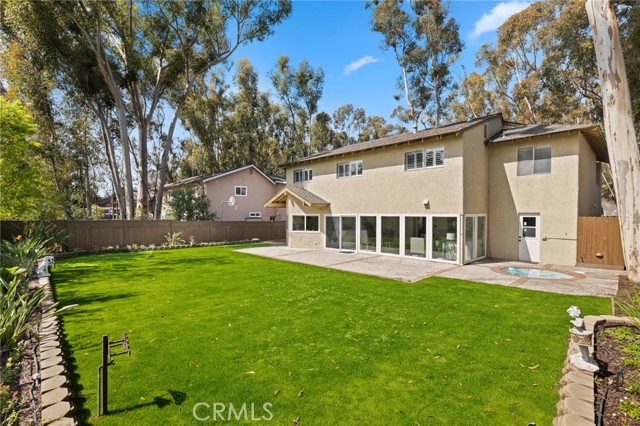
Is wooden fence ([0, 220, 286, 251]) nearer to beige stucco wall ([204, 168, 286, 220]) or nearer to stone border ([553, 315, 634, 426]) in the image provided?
beige stucco wall ([204, 168, 286, 220])

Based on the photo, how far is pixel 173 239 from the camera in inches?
790

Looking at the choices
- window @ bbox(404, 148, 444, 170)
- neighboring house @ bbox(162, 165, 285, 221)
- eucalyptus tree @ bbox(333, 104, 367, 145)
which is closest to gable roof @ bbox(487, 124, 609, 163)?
window @ bbox(404, 148, 444, 170)

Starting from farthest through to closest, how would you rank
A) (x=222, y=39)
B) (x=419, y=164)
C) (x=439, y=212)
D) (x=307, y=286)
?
1. (x=222, y=39)
2. (x=419, y=164)
3. (x=439, y=212)
4. (x=307, y=286)

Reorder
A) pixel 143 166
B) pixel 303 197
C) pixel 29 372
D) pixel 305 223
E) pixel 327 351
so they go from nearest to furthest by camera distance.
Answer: pixel 29 372 → pixel 327 351 → pixel 303 197 → pixel 305 223 → pixel 143 166

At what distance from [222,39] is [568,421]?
2750 centimetres

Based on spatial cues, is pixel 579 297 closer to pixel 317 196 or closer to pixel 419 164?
pixel 419 164

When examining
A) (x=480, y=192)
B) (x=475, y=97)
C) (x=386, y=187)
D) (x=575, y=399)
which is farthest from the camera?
(x=475, y=97)

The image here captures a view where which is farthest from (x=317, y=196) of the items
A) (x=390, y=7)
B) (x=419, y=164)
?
(x=390, y=7)

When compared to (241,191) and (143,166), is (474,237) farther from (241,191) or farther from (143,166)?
(143,166)

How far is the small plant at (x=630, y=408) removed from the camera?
2.92 metres

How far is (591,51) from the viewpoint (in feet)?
58.7

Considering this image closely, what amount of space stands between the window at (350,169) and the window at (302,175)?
8.60ft

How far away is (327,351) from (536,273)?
9.51 meters

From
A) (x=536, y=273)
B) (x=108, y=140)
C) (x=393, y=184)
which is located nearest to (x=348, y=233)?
(x=393, y=184)
